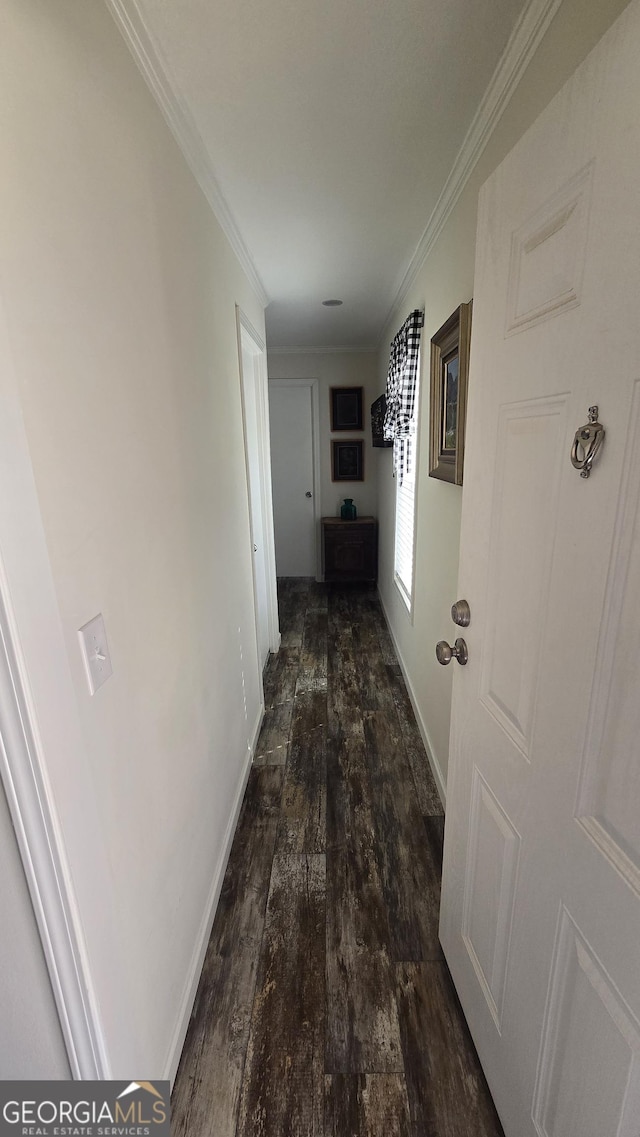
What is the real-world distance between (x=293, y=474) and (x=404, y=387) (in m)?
2.44

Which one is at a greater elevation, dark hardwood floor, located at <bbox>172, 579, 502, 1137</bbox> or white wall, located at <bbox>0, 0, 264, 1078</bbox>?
white wall, located at <bbox>0, 0, 264, 1078</bbox>

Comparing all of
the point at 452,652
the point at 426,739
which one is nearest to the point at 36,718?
the point at 452,652

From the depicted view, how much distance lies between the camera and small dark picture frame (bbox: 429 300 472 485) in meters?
1.53

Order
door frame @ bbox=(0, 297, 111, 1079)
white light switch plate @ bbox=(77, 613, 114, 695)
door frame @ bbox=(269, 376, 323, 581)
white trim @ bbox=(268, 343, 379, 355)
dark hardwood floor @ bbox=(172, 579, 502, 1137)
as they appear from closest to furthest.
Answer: door frame @ bbox=(0, 297, 111, 1079), white light switch plate @ bbox=(77, 613, 114, 695), dark hardwood floor @ bbox=(172, 579, 502, 1137), white trim @ bbox=(268, 343, 379, 355), door frame @ bbox=(269, 376, 323, 581)

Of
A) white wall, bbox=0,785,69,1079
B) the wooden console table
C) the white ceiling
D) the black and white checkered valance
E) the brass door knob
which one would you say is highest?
the white ceiling

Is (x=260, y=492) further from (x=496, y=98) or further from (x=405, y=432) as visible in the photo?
(x=496, y=98)

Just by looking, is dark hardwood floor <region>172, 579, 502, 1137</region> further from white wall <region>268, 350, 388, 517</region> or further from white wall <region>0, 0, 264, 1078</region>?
white wall <region>268, 350, 388, 517</region>

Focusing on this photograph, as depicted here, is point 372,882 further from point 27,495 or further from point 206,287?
point 206,287

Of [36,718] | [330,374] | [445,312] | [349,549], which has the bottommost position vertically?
[349,549]

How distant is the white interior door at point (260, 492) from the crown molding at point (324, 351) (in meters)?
1.62

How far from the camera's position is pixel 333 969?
1.38 meters

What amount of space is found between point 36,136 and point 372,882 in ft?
6.67

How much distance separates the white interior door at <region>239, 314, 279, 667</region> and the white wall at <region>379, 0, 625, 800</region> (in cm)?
91

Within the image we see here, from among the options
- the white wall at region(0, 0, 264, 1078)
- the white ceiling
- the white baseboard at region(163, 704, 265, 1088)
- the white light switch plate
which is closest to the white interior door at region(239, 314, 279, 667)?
the white ceiling
